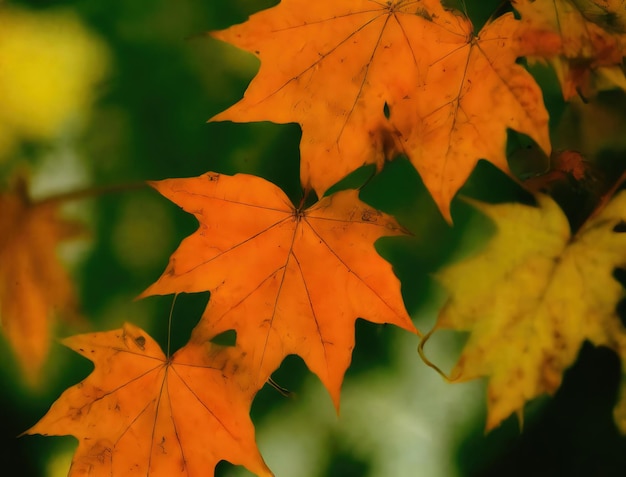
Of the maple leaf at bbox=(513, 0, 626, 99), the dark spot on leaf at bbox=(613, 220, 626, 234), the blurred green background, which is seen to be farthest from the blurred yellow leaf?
the dark spot on leaf at bbox=(613, 220, 626, 234)

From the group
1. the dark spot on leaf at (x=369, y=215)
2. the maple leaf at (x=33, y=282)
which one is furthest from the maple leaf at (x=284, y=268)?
the maple leaf at (x=33, y=282)

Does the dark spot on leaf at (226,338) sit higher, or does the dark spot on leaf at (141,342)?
the dark spot on leaf at (226,338)

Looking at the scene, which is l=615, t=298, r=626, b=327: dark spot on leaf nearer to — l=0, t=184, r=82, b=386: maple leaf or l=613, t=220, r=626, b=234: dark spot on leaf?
l=613, t=220, r=626, b=234: dark spot on leaf

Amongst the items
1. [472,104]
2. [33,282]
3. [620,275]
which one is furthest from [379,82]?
[33,282]

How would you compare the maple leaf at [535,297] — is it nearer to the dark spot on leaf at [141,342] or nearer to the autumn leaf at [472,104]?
the autumn leaf at [472,104]

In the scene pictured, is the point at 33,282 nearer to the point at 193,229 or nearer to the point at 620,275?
the point at 193,229

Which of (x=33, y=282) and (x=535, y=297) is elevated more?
(x=535, y=297)

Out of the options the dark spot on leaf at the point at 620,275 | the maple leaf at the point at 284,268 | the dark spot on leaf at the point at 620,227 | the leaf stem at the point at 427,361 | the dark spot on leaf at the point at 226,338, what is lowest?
the dark spot on leaf at the point at 226,338

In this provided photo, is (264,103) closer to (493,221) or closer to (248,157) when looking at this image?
(248,157)

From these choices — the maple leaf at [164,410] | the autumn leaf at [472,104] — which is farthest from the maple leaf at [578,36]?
the maple leaf at [164,410]
